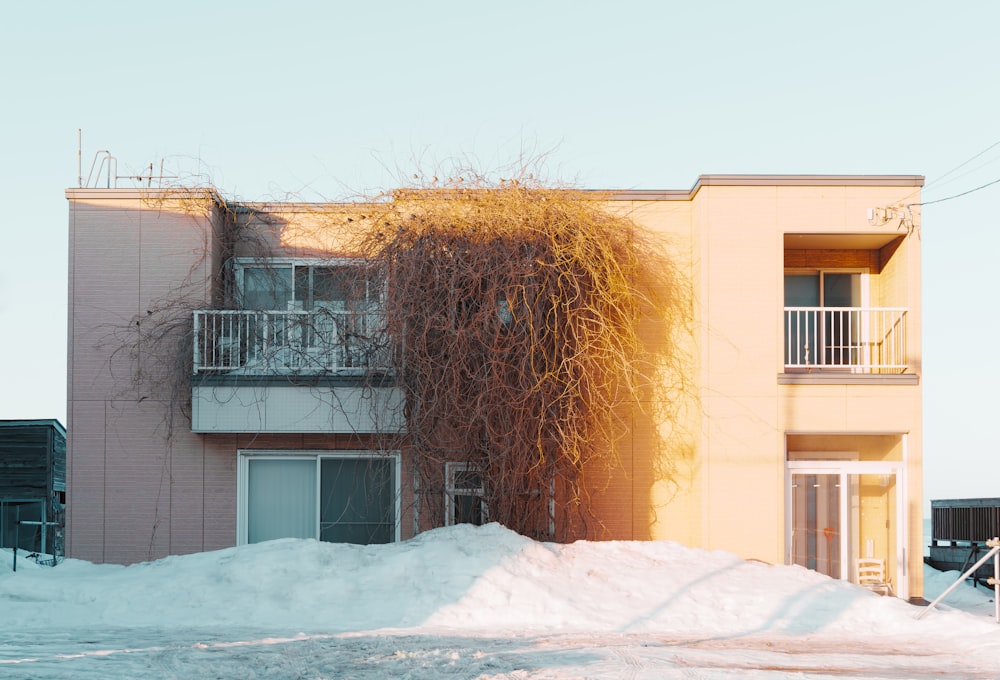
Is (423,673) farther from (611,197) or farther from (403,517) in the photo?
(611,197)

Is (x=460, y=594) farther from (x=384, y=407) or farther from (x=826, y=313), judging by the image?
(x=826, y=313)

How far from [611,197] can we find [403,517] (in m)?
5.47

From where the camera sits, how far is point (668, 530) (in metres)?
15.0

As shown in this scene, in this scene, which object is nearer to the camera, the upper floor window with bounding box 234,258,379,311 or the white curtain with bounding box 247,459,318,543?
the white curtain with bounding box 247,459,318,543

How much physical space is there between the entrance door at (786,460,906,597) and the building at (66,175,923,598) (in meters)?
0.03

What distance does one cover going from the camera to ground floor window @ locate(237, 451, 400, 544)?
1486cm

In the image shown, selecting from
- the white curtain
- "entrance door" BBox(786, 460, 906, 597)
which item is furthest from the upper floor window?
"entrance door" BBox(786, 460, 906, 597)

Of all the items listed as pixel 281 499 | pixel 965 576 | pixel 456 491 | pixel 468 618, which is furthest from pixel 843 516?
pixel 281 499

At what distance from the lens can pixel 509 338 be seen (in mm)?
13383

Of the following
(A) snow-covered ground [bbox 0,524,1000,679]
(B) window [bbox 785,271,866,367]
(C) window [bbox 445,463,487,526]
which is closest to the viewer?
(A) snow-covered ground [bbox 0,524,1000,679]

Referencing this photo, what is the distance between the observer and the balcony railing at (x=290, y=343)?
1432cm

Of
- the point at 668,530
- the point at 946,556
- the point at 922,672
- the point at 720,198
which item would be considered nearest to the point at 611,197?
the point at 720,198

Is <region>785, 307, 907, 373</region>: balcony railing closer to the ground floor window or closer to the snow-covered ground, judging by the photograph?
the snow-covered ground

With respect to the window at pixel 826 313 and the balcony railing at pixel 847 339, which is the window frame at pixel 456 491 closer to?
the balcony railing at pixel 847 339
